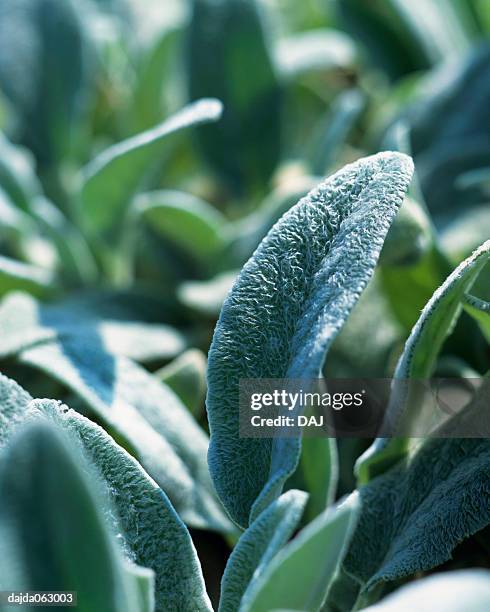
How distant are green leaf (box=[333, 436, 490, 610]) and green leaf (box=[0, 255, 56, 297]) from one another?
378 mm

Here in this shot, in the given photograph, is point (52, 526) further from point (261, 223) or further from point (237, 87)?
point (237, 87)

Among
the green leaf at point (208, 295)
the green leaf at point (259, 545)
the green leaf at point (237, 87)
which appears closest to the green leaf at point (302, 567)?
the green leaf at point (259, 545)

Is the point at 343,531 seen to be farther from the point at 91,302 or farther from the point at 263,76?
the point at 263,76

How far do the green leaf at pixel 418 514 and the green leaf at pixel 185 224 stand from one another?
0.33 m

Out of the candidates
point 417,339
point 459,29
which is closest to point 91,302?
point 417,339

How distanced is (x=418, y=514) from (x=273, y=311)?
0.16 meters

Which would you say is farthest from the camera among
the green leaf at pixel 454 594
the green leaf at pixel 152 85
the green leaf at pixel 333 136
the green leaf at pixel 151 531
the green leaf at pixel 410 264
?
the green leaf at pixel 152 85

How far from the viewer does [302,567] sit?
0.42m

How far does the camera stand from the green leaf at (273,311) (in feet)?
1.69

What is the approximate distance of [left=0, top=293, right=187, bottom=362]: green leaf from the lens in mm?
688

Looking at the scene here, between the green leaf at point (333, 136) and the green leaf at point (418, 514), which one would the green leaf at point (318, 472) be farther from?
the green leaf at point (333, 136)

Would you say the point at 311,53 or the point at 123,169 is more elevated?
the point at 311,53

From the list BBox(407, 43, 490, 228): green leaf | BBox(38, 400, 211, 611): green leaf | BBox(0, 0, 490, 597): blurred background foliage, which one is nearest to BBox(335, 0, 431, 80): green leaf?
BBox(0, 0, 490, 597): blurred background foliage

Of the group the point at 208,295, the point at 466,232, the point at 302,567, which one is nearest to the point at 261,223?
the point at 208,295
